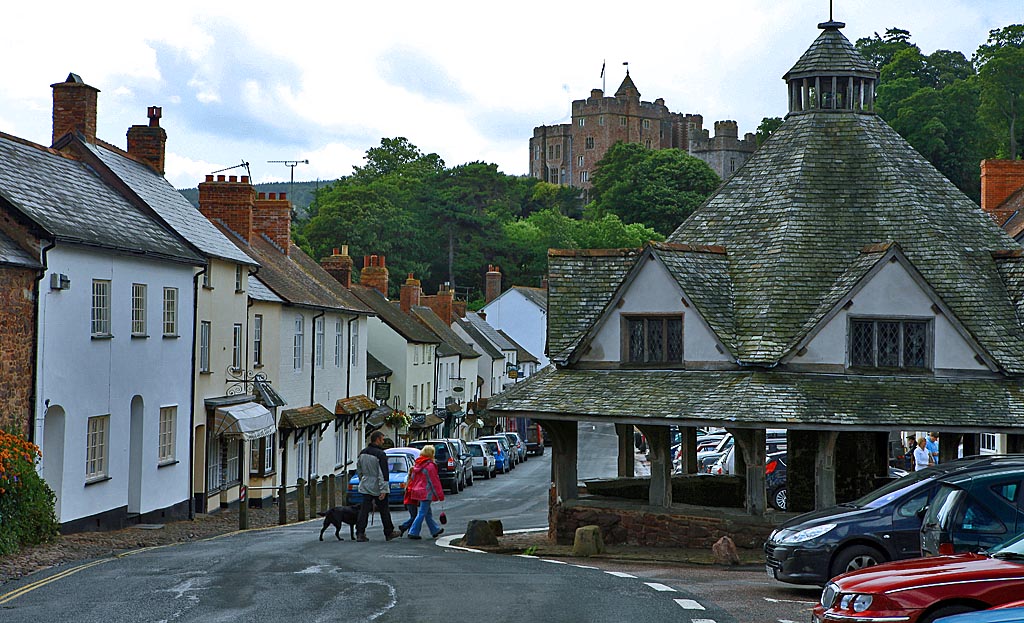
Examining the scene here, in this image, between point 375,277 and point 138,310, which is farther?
point 375,277

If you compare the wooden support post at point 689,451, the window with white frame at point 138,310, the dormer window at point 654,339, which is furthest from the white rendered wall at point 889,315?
the window with white frame at point 138,310

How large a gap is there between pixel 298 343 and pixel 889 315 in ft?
72.6

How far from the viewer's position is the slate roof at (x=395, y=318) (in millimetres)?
53531

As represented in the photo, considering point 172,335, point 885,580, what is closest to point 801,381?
point 885,580

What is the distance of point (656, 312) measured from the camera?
21.5m

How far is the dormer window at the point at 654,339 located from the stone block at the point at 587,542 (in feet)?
12.0

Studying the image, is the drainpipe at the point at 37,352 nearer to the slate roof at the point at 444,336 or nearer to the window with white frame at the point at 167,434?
the window with white frame at the point at 167,434

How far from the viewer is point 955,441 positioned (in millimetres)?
20531

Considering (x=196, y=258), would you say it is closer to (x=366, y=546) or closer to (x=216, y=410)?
(x=216, y=410)

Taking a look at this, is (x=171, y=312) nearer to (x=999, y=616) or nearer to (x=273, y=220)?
(x=273, y=220)

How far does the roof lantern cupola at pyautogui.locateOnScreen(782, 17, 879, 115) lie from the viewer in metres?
24.1

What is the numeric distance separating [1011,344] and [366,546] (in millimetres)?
11455

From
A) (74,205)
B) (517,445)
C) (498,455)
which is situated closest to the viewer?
(74,205)

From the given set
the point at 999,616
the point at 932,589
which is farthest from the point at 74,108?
the point at 999,616
